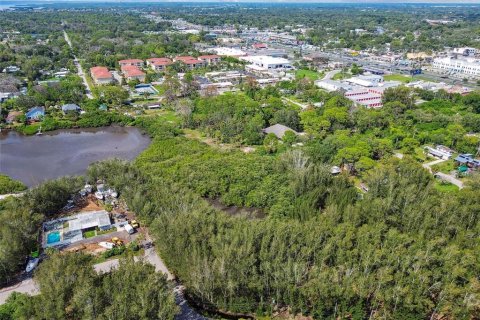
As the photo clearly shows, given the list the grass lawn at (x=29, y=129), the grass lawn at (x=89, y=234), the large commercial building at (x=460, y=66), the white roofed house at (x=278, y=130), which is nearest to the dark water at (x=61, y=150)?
the grass lawn at (x=29, y=129)

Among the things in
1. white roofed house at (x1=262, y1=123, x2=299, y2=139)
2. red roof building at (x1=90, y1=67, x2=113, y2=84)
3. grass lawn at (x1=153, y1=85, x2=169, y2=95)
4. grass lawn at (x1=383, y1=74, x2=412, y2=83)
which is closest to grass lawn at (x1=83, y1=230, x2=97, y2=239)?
white roofed house at (x1=262, y1=123, x2=299, y2=139)

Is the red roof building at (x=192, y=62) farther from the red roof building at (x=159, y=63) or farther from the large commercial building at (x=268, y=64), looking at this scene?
the large commercial building at (x=268, y=64)

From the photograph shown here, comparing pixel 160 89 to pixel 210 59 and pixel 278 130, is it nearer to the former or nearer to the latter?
pixel 210 59

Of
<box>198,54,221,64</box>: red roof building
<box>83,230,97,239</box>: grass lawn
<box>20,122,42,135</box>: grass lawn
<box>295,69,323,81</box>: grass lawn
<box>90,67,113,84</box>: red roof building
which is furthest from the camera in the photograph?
<box>198,54,221,64</box>: red roof building

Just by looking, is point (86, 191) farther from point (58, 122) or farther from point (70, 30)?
point (70, 30)

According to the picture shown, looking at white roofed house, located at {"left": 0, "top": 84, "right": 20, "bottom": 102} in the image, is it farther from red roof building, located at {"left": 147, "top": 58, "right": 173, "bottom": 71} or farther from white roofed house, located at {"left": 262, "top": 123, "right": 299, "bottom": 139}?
white roofed house, located at {"left": 262, "top": 123, "right": 299, "bottom": 139}

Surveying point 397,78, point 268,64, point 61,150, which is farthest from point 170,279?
point 397,78
